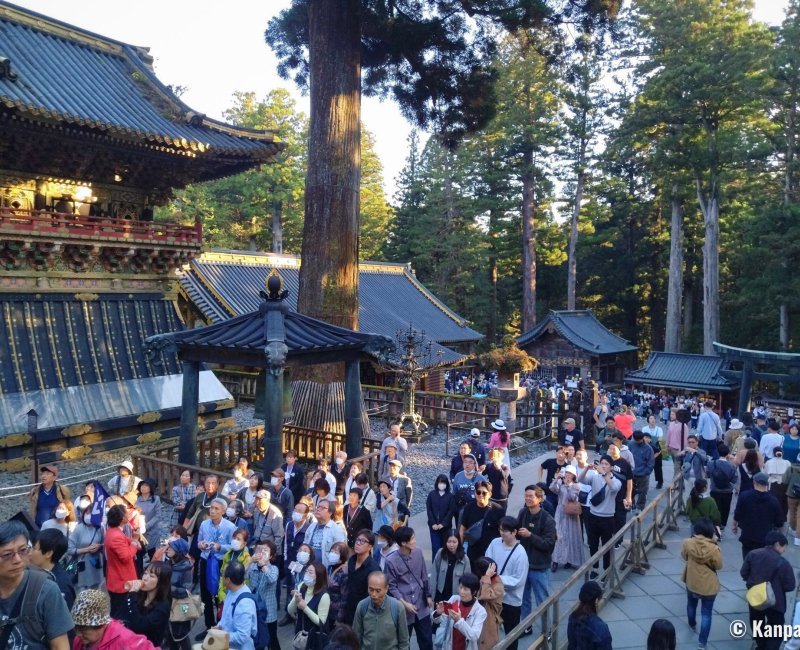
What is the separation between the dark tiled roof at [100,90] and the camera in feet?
45.7

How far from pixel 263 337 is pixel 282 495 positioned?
3097 millimetres

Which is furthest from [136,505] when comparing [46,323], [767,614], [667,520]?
[46,323]

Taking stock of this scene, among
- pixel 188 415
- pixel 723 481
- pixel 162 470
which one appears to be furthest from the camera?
pixel 162 470

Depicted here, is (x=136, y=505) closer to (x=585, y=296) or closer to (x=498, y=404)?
(x=498, y=404)

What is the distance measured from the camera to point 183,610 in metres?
5.44

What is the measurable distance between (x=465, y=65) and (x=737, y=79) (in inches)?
818

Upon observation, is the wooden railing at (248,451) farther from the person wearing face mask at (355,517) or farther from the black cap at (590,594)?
the black cap at (590,594)

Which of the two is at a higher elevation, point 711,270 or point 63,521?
point 711,270

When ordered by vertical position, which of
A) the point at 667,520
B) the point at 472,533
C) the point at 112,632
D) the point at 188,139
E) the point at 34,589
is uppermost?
the point at 188,139

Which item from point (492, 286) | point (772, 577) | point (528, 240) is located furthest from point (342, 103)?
point (492, 286)

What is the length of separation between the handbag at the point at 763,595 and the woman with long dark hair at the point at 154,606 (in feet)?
19.3

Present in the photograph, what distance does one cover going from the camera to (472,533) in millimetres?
7184

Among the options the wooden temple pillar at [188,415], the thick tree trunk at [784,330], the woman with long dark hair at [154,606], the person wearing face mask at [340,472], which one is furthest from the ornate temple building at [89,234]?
the thick tree trunk at [784,330]

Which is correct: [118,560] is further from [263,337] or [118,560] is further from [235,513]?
[263,337]
